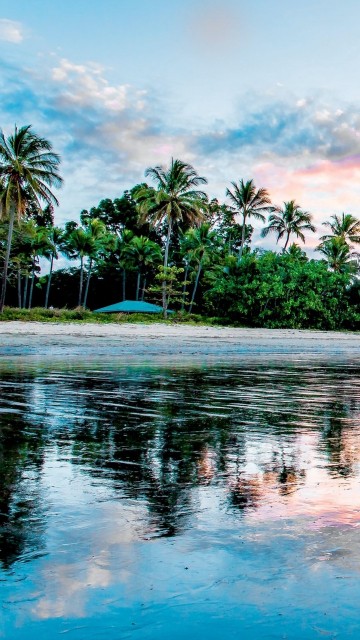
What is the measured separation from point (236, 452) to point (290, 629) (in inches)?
119

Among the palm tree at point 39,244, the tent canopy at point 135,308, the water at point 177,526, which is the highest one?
the palm tree at point 39,244

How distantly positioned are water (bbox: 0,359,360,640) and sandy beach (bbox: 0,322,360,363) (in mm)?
11872

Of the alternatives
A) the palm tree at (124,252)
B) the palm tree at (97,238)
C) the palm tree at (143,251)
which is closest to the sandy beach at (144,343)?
the palm tree at (97,238)

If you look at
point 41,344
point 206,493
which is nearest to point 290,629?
point 206,493

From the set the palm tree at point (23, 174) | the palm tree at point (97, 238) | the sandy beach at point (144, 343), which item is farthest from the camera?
the palm tree at point (97, 238)

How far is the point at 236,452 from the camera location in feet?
16.7

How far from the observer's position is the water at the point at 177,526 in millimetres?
2154

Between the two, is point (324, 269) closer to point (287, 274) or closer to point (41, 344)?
point (287, 274)

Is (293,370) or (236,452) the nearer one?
(236,452)

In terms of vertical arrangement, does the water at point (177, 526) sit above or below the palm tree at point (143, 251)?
below

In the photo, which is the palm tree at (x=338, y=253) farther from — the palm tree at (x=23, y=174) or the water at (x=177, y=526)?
the water at (x=177, y=526)

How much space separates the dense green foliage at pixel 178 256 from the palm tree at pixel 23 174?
0.20 ft

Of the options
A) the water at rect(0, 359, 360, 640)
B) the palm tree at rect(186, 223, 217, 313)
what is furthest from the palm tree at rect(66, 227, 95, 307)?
the water at rect(0, 359, 360, 640)

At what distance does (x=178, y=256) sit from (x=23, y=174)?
29.9 meters
